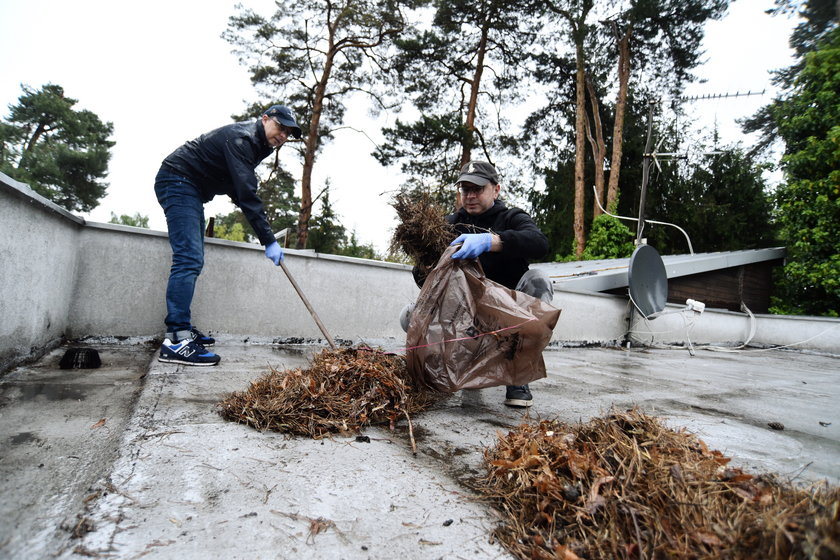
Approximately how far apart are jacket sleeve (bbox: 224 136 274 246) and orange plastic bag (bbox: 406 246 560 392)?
5.01 feet

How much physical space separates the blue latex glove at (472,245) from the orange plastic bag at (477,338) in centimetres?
11

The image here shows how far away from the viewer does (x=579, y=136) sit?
1458 centimetres

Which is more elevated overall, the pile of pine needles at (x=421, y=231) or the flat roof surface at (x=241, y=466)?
the pile of pine needles at (x=421, y=231)

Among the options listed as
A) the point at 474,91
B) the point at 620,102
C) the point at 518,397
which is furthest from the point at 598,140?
the point at 518,397

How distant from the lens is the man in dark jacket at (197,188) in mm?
2889

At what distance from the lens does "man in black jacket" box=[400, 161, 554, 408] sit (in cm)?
228

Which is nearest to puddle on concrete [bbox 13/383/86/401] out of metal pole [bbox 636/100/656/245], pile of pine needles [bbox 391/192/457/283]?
pile of pine needles [bbox 391/192/457/283]

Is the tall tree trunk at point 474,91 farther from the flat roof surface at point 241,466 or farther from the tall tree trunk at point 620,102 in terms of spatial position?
the flat roof surface at point 241,466

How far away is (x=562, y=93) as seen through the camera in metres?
16.4

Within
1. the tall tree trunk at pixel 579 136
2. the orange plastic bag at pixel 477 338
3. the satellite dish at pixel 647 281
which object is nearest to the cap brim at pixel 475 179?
the orange plastic bag at pixel 477 338

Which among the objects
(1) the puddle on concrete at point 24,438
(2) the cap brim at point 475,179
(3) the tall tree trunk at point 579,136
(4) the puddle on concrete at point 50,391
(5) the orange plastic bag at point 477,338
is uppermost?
(3) the tall tree trunk at point 579,136

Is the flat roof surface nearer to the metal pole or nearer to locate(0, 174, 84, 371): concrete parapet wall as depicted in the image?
locate(0, 174, 84, 371): concrete parapet wall

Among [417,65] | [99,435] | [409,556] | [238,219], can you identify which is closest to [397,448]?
[409,556]

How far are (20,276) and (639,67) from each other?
17.1 meters
